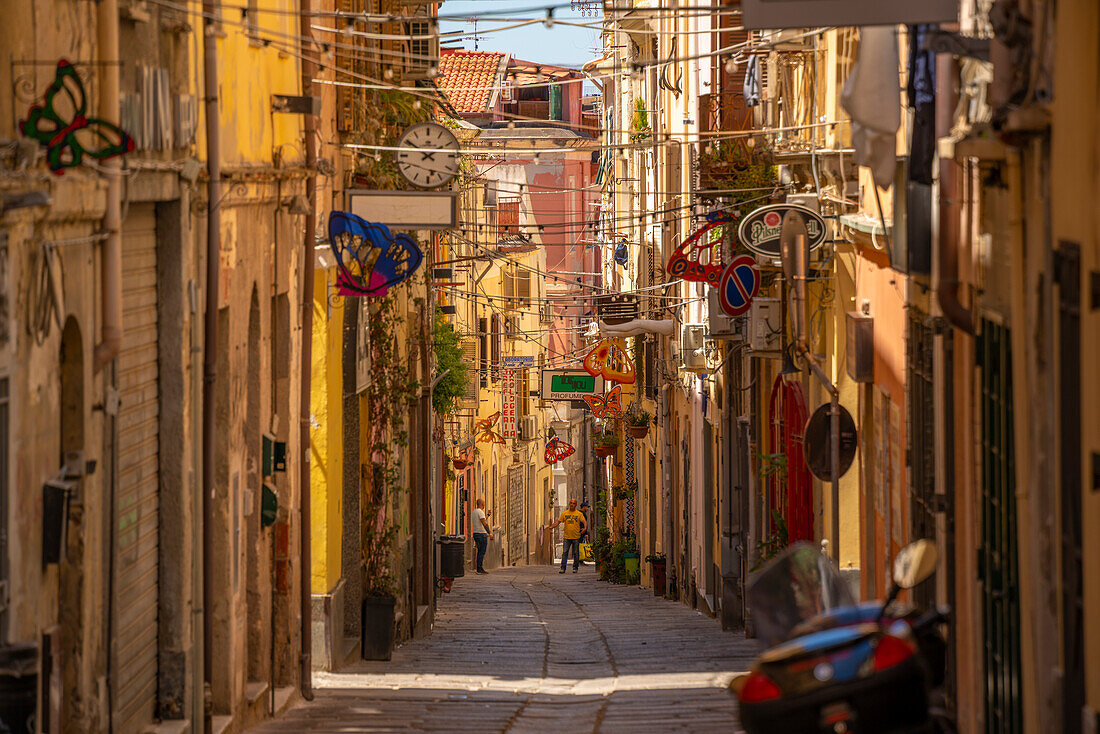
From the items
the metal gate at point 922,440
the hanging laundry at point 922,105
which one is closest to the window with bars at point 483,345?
the metal gate at point 922,440

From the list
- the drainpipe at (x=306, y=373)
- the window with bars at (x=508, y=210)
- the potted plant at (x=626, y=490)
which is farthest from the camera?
the window with bars at (x=508, y=210)

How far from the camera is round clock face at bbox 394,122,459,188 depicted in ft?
54.7

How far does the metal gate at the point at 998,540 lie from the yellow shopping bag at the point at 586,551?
41477 mm

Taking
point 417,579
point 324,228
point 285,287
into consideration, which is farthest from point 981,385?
point 417,579

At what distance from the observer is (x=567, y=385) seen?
42406 mm

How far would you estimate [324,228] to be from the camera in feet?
53.6

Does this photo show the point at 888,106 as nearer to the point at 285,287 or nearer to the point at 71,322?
the point at 71,322

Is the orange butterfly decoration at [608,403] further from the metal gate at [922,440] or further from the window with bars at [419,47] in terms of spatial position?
the metal gate at [922,440]

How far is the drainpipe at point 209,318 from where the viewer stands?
10.7 m

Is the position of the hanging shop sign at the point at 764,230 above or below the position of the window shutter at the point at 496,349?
above

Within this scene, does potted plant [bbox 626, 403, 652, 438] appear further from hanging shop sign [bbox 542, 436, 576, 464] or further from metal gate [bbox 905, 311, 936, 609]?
metal gate [bbox 905, 311, 936, 609]

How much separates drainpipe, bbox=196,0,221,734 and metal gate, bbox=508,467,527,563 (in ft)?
144

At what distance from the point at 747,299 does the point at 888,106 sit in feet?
29.1

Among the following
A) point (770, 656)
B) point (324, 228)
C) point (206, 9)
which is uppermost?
point (206, 9)
